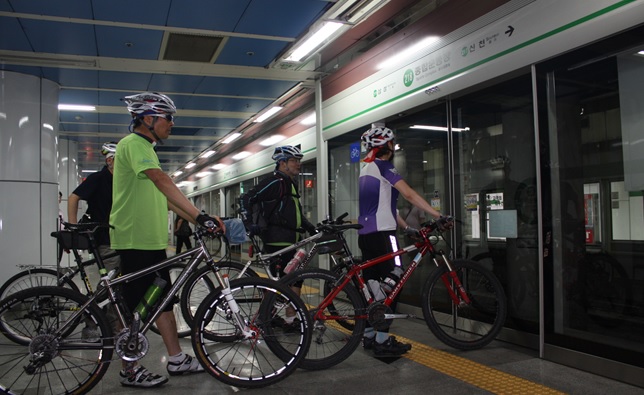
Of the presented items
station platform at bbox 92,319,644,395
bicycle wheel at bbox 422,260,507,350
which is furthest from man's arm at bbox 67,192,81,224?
bicycle wheel at bbox 422,260,507,350

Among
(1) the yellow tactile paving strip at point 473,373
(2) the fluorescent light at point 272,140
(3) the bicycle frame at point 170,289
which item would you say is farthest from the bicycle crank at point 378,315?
A: (2) the fluorescent light at point 272,140

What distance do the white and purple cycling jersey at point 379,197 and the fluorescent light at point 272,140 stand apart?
21.3 feet

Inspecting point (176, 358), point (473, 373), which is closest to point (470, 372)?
Answer: point (473, 373)

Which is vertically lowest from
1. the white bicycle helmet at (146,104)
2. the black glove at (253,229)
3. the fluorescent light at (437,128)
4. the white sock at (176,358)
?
the white sock at (176,358)

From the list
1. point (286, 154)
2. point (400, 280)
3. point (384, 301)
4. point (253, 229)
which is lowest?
point (384, 301)

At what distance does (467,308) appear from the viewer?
4.07 meters

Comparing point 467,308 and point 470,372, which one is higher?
point 467,308

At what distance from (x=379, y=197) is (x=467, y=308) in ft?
3.86

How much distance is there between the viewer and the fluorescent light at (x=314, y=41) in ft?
17.9

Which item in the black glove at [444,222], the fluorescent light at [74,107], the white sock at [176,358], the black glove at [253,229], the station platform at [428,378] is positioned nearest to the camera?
the station platform at [428,378]

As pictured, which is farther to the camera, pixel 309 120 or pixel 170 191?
pixel 309 120

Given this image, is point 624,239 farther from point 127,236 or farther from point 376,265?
point 127,236

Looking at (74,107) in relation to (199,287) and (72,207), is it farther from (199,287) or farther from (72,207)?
(199,287)

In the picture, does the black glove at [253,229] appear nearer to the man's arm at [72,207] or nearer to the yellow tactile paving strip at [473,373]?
the man's arm at [72,207]
